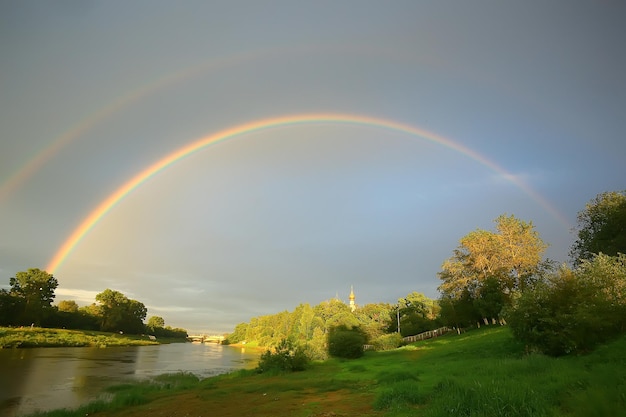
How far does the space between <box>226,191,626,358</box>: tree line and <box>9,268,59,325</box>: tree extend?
7342cm

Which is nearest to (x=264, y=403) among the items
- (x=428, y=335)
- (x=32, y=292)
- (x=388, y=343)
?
(x=388, y=343)

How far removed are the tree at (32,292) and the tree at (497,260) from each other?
99.7 meters

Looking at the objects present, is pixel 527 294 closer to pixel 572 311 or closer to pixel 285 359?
pixel 572 311

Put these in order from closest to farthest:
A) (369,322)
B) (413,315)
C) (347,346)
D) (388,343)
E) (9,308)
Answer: (347,346), (388,343), (413,315), (9,308), (369,322)

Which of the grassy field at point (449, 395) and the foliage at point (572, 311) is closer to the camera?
the grassy field at point (449, 395)

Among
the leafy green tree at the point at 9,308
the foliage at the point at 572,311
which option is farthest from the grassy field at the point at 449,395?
the leafy green tree at the point at 9,308

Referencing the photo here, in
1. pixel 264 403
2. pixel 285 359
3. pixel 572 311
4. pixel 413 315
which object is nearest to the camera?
pixel 264 403

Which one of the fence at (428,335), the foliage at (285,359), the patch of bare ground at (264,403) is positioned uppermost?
the fence at (428,335)

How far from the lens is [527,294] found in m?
26.8

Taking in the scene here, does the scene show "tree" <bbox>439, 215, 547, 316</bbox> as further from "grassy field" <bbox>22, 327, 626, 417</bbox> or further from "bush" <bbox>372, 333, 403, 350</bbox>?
"grassy field" <bbox>22, 327, 626, 417</bbox>

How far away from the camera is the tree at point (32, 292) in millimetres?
98688

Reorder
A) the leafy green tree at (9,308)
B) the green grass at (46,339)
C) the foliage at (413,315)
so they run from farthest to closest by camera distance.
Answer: the leafy green tree at (9,308) < the foliage at (413,315) < the green grass at (46,339)

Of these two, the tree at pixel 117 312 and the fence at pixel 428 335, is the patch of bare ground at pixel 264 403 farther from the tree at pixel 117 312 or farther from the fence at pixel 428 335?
the tree at pixel 117 312

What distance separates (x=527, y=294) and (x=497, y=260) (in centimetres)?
3994
